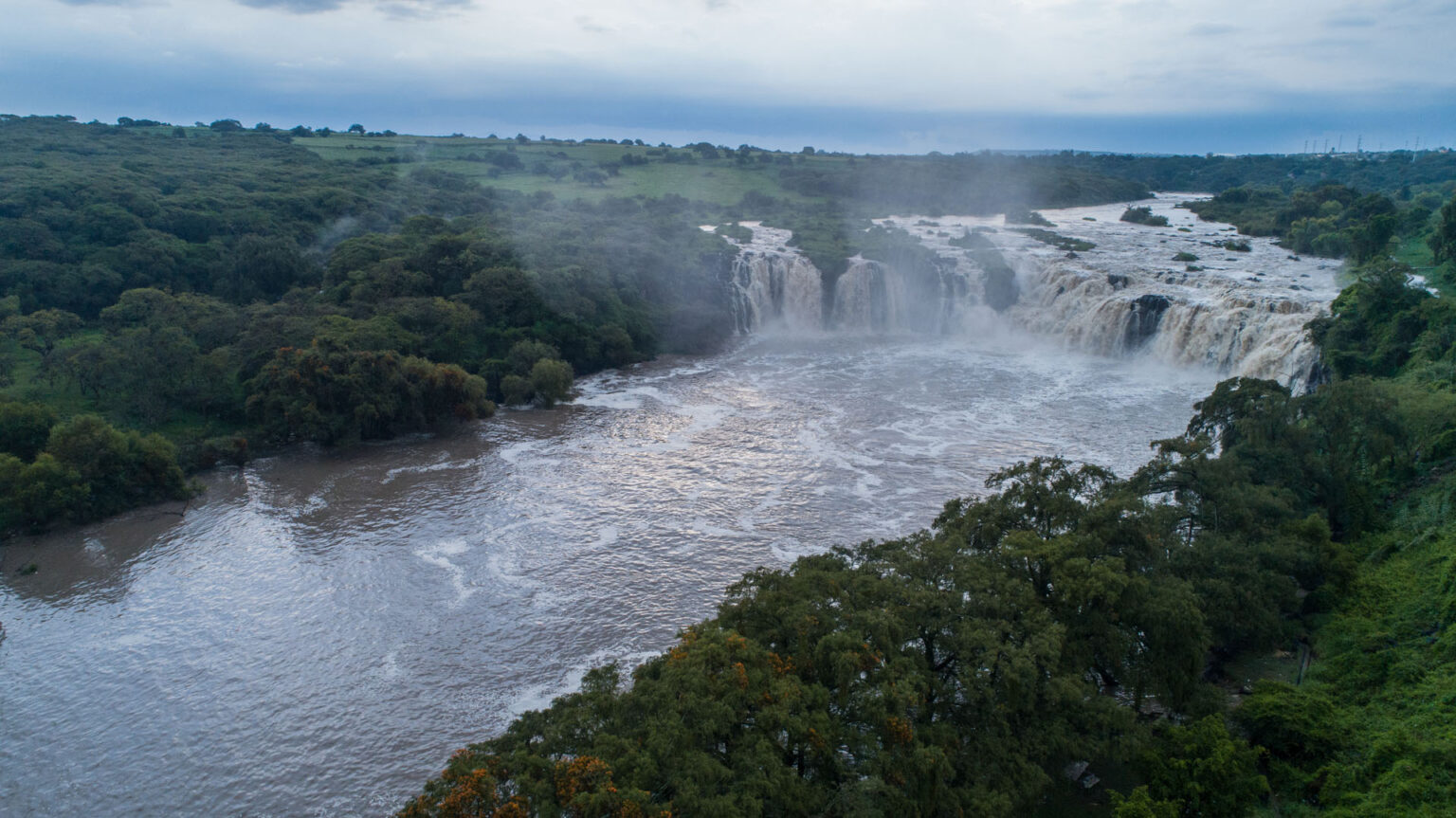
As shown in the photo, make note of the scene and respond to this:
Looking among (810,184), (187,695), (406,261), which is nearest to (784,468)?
(187,695)

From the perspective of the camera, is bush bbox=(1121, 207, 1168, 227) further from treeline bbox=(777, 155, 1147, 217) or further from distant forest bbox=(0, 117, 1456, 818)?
distant forest bbox=(0, 117, 1456, 818)

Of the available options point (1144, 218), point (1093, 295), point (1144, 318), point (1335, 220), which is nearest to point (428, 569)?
point (1144, 318)

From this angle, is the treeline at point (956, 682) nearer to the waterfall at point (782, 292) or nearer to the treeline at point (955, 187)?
the waterfall at point (782, 292)

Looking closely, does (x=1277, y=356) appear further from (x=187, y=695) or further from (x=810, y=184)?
(x=810, y=184)

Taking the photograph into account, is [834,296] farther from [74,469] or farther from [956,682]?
[956,682]

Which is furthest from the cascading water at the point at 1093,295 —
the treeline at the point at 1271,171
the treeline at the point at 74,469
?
the treeline at the point at 1271,171

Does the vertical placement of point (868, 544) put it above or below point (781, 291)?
below

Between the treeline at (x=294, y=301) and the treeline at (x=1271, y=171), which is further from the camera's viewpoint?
the treeline at (x=1271, y=171)
